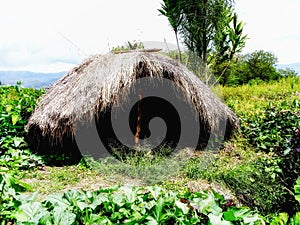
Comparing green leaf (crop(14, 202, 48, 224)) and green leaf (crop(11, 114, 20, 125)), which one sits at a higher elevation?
green leaf (crop(11, 114, 20, 125))

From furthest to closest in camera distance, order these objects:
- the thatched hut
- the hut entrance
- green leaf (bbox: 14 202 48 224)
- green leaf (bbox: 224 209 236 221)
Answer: the hut entrance, the thatched hut, green leaf (bbox: 224 209 236 221), green leaf (bbox: 14 202 48 224)

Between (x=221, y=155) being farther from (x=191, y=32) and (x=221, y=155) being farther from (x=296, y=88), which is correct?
(x=191, y=32)

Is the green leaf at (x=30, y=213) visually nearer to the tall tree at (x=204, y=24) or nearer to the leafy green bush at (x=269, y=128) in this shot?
the leafy green bush at (x=269, y=128)

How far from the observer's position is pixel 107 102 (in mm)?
5328

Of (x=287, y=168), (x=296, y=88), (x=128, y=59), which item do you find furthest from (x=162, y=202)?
(x=296, y=88)

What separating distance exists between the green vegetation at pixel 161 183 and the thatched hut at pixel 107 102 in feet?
1.48

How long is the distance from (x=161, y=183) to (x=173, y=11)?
10.1 metres

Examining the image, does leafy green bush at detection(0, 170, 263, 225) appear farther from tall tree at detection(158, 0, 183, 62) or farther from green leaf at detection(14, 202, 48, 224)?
tall tree at detection(158, 0, 183, 62)

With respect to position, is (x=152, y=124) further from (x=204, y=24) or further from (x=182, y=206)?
(x=204, y=24)

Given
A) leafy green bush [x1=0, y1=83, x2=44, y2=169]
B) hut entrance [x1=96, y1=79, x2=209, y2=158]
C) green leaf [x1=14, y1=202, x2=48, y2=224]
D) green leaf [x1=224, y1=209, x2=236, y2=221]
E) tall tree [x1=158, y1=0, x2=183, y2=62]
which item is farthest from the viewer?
tall tree [x1=158, y1=0, x2=183, y2=62]

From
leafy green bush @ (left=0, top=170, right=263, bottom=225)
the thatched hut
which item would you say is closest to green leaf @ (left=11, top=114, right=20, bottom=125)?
the thatched hut

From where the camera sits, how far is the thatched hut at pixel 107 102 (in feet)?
17.7

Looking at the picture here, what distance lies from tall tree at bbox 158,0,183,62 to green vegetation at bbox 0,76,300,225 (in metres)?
6.32

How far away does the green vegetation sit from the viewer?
1.68 m
